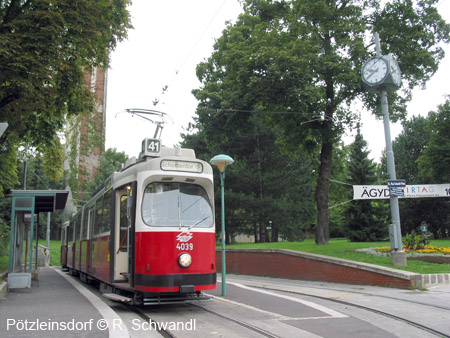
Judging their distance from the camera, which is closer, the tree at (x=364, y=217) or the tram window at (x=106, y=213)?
the tram window at (x=106, y=213)

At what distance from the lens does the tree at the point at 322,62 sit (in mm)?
19438

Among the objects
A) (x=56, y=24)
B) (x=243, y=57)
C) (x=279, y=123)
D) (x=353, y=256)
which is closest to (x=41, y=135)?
(x=56, y=24)

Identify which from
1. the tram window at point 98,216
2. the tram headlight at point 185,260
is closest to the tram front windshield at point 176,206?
the tram headlight at point 185,260

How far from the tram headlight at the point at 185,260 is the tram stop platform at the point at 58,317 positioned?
5.16 feet

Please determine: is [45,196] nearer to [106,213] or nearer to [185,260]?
[106,213]

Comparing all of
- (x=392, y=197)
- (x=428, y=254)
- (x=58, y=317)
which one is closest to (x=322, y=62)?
(x=392, y=197)

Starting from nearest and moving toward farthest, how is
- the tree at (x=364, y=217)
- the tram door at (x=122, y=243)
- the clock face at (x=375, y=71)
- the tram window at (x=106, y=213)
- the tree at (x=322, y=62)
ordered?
the tram door at (x=122, y=243) → the tram window at (x=106, y=213) → the clock face at (x=375, y=71) → the tree at (x=322, y=62) → the tree at (x=364, y=217)

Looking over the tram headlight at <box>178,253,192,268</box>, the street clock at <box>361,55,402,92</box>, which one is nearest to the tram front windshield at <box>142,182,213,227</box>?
the tram headlight at <box>178,253,192,268</box>

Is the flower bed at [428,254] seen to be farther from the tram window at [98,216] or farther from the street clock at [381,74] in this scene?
the tram window at [98,216]

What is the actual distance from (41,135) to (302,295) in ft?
42.5

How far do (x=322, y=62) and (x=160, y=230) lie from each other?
13777 millimetres

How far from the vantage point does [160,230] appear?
875 cm

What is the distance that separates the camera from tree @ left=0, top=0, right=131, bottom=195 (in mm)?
11883

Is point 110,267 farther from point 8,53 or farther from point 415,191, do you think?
point 415,191
